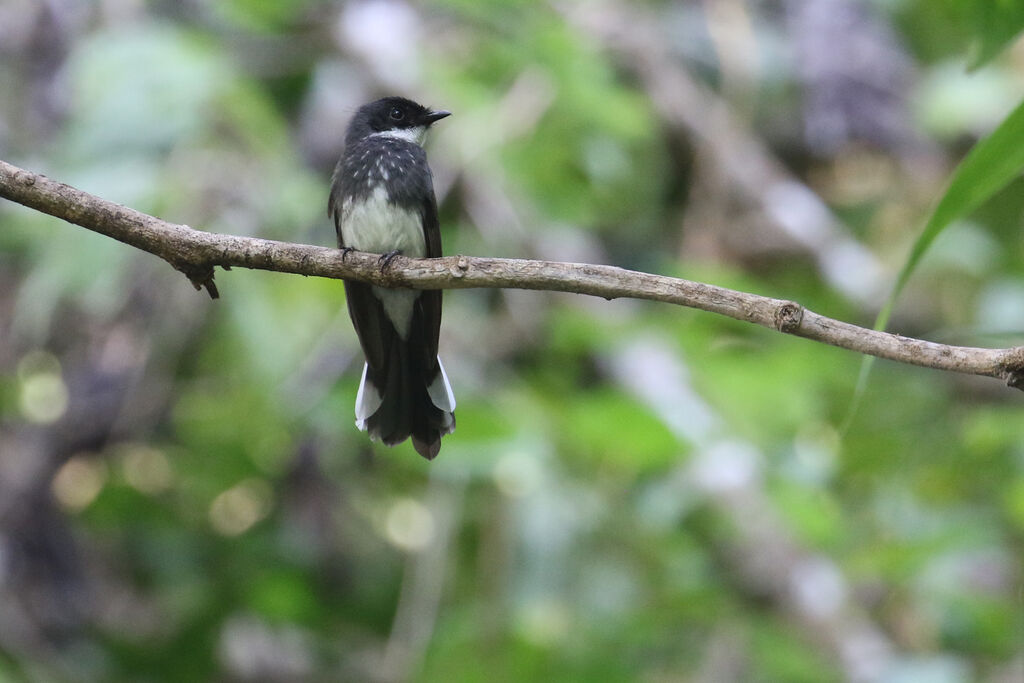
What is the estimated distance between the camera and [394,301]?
316 centimetres

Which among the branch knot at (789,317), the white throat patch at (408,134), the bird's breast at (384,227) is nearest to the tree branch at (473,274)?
the branch knot at (789,317)

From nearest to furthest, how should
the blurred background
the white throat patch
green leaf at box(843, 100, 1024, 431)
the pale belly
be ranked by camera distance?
green leaf at box(843, 100, 1024, 431) → the pale belly → the white throat patch → the blurred background

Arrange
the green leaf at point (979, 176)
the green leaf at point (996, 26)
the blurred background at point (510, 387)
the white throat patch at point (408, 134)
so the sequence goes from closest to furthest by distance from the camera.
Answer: the green leaf at point (979, 176) < the green leaf at point (996, 26) < the white throat patch at point (408, 134) < the blurred background at point (510, 387)

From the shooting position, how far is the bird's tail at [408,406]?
2.71 meters

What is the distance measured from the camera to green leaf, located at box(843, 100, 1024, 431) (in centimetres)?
153

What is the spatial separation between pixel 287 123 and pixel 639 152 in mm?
1778

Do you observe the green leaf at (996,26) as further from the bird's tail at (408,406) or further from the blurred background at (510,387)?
the blurred background at (510,387)

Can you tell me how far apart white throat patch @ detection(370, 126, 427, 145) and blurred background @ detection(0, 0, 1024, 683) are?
62 centimetres

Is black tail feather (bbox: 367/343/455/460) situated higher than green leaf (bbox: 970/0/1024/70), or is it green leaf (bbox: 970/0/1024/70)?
green leaf (bbox: 970/0/1024/70)

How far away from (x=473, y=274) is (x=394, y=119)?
1.99 meters

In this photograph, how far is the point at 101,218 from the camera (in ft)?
5.89

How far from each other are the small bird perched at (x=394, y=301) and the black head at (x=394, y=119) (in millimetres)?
144

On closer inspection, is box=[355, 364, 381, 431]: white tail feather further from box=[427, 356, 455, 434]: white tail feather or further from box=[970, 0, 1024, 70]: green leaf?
box=[970, 0, 1024, 70]: green leaf

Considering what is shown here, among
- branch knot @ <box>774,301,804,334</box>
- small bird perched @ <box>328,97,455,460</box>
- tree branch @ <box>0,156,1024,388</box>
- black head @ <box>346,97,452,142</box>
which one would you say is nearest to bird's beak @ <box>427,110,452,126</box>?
black head @ <box>346,97,452,142</box>
